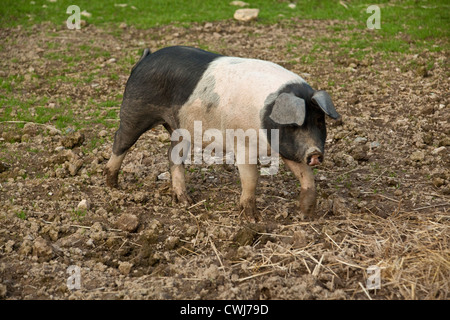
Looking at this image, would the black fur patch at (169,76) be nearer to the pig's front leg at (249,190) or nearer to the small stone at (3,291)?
the pig's front leg at (249,190)

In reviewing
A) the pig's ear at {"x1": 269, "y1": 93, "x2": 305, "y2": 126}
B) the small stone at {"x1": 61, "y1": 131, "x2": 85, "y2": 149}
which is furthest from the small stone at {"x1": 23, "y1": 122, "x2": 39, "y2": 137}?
the pig's ear at {"x1": 269, "y1": 93, "x2": 305, "y2": 126}

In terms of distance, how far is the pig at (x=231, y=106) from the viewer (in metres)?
4.18

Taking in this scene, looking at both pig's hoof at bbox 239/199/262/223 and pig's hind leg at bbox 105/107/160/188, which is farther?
pig's hind leg at bbox 105/107/160/188

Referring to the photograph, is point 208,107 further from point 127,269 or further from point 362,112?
point 362,112

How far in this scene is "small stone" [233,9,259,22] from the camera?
10.4m

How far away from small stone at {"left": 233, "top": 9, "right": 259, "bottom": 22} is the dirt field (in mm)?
1942

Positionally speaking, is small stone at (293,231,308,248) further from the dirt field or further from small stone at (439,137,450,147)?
small stone at (439,137,450,147)

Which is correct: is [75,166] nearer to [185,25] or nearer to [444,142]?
[444,142]

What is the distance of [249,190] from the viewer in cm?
466

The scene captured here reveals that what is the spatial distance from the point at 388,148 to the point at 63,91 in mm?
4487

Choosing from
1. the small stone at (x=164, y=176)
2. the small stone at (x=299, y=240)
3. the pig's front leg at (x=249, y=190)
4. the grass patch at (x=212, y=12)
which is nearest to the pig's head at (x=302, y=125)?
the pig's front leg at (x=249, y=190)

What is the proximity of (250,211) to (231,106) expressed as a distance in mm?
913

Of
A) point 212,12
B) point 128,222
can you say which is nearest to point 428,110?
point 128,222

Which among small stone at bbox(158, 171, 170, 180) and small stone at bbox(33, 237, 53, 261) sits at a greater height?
small stone at bbox(158, 171, 170, 180)
